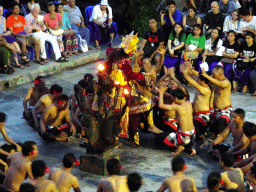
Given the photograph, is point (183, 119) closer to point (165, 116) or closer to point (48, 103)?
point (165, 116)

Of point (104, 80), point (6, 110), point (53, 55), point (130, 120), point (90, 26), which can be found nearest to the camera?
point (104, 80)

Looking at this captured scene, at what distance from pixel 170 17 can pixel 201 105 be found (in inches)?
199

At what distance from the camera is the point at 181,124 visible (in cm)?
840

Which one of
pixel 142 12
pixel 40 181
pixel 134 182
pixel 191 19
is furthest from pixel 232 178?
pixel 142 12

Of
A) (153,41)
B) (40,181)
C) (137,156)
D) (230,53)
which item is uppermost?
(153,41)

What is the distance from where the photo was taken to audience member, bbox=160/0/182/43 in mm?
13594

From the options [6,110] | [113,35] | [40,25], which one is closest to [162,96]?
[6,110]

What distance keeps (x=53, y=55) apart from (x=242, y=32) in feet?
16.6

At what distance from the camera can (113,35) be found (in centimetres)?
1488

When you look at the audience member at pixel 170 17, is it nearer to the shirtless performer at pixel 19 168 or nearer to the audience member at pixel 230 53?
the audience member at pixel 230 53

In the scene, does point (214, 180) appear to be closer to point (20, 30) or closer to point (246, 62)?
point (246, 62)

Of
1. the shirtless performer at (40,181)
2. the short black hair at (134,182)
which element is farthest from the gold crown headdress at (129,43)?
the short black hair at (134,182)

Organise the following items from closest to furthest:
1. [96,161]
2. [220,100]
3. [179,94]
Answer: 1. [96,161]
2. [179,94]
3. [220,100]

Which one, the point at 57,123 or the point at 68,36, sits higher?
the point at 68,36
